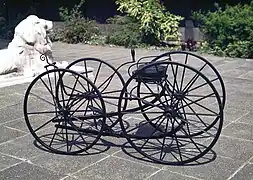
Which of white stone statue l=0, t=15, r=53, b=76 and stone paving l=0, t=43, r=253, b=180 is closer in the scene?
stone paving l=0, t=43, r=253, b=180

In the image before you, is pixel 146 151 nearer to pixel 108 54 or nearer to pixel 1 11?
pixel 108 54

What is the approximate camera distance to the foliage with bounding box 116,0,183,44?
423 inches

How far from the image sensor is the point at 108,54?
9898mm

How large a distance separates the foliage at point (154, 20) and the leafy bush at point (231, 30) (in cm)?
93

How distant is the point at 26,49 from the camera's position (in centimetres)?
692

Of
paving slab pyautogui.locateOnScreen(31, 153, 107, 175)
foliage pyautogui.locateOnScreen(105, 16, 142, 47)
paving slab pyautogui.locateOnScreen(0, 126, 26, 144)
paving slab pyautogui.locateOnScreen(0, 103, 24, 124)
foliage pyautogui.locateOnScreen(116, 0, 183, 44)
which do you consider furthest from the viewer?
foliage pyautogui.locateOnScreen(105, 16, 142, 47)

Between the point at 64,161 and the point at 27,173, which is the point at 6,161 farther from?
the point at 64,161

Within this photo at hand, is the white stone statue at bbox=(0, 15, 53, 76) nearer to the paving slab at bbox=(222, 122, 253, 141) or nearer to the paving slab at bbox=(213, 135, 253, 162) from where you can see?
the paving slab at bbox=(222, 122, 253, 141)

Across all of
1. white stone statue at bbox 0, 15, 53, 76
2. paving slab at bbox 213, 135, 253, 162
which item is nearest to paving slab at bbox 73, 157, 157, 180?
paving slab at bbox 213, 135, 253, 162

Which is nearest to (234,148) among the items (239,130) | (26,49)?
(239,130)

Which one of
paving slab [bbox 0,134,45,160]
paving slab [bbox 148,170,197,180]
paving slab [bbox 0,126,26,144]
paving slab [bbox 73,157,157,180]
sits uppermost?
paving slab [bbox 0,126,26,144]

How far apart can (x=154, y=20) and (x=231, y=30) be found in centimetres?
223

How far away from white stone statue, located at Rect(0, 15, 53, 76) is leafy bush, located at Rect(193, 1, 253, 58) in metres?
4.47

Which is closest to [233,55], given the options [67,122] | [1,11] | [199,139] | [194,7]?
[194,7]
